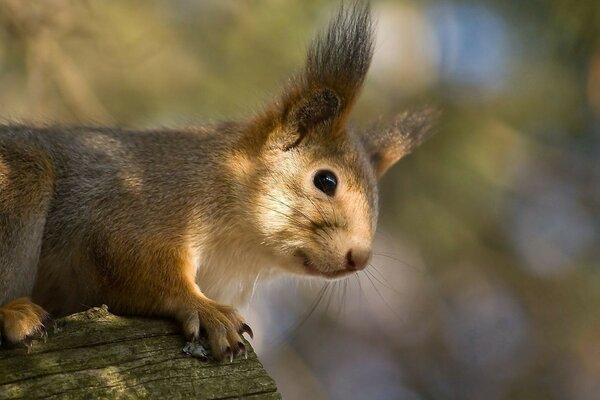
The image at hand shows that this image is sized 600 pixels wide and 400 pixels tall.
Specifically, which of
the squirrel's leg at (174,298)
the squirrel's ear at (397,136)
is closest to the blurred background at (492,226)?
Answer: the squirrel's ear at (397,136)

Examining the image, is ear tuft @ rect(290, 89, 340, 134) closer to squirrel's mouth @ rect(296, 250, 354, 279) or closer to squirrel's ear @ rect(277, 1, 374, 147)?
squirrel's ear @ rect(277, 1, 374, 147)

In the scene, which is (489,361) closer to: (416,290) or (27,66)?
(416,290)

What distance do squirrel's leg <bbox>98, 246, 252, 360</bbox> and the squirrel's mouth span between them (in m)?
0.35

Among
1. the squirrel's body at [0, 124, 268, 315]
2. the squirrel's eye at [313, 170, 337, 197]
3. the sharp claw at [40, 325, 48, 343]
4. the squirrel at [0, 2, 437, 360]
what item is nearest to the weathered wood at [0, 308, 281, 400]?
the sharp claw at [40, 325, 48, 343]

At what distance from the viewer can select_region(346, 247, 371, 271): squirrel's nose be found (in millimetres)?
2719

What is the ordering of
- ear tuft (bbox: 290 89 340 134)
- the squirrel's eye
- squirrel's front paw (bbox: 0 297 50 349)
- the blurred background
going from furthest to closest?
the blurred background, ear tuft (bbox: 290 89 340 134), the squirrel's eye, squirrel's front paw (bbox: 0 297 50 349)

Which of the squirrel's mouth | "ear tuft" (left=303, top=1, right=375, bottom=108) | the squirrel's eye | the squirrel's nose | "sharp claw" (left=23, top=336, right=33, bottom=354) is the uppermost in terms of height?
"ear tuft" (left=303, top=1, right=375, bottom=108)

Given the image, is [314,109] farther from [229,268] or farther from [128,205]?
[128,205]

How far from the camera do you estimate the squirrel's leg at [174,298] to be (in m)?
2.19

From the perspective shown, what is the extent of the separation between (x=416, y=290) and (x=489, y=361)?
25.0 inches

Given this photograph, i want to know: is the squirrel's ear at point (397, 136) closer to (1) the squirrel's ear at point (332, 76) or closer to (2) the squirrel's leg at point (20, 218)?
(1) the squirrel's ear at point (332, 76)

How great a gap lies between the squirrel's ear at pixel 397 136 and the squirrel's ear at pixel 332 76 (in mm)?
366

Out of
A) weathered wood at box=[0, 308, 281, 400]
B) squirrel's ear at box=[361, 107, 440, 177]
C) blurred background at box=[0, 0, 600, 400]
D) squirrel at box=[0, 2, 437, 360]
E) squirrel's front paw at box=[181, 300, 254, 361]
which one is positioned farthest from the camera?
blurred background at box=[0, 0, 600, 400]

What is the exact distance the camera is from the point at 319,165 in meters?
3.09
